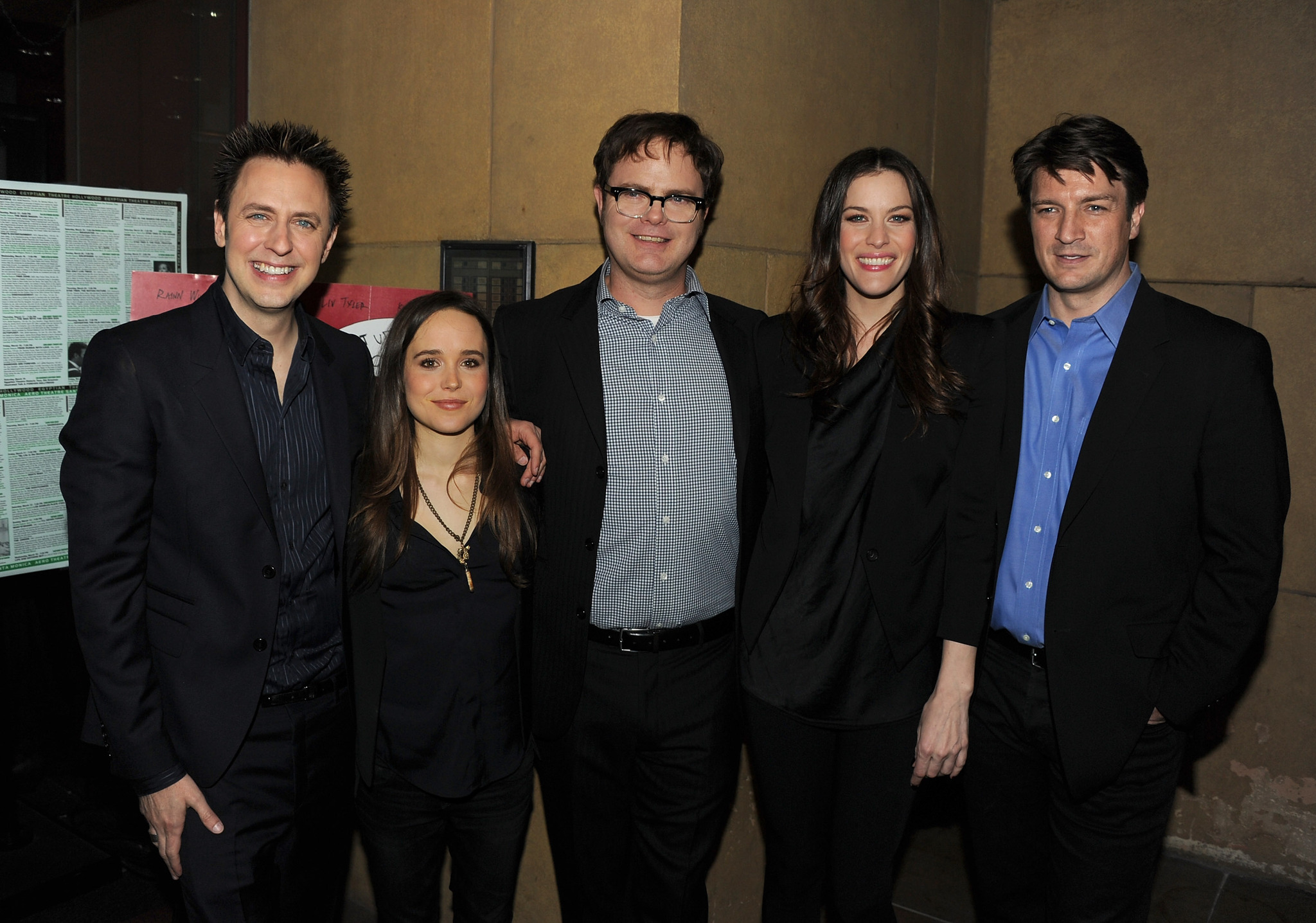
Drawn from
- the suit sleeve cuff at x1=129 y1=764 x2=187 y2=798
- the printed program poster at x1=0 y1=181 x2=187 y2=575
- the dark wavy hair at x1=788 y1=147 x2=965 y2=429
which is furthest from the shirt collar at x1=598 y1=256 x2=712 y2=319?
the suit sleeve cuff at x1=129 y1=764 x2=187 y2=798

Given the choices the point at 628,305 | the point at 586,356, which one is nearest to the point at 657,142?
the point at 628,305

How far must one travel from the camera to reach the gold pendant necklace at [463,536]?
92.8 inches

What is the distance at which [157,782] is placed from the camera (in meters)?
2.09

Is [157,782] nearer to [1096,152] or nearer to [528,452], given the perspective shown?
[528,452]

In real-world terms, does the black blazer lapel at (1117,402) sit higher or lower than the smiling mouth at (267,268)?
lower

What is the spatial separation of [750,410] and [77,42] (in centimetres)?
265

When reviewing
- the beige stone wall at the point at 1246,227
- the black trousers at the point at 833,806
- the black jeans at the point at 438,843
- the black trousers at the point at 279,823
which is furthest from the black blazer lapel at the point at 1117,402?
the beige stone wall at the point at 1246,227

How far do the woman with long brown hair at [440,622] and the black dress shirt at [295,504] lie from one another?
0.27 ft

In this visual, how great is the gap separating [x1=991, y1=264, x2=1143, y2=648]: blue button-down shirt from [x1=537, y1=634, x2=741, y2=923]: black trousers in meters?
0.78

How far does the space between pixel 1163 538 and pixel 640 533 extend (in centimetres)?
128

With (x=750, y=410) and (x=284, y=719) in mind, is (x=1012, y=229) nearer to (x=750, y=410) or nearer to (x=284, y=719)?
(x=750, y=410)

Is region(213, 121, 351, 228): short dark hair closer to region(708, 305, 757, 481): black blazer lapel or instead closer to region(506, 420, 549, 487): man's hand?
region(506, 420, 549, 487): man's hand

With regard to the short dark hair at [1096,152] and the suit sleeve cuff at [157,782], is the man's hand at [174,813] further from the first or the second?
the short dark hair at [1096,152]

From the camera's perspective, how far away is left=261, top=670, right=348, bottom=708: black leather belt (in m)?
2.23
